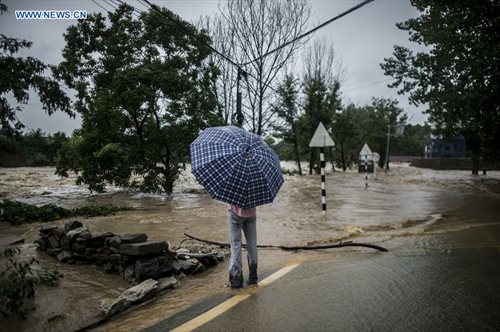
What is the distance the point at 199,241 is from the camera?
25.4 ft

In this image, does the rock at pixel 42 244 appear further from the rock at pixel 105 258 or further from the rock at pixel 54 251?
the rock at pixel 105 258

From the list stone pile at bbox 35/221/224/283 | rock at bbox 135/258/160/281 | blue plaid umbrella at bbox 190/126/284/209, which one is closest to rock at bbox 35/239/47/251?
stone pile at bbox 35/221/224/283

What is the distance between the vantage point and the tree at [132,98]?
1619cm

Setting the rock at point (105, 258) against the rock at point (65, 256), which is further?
the rock at point (65, 256)

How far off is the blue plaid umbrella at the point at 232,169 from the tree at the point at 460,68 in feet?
36.8

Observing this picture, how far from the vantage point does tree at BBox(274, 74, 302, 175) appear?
38.8 m

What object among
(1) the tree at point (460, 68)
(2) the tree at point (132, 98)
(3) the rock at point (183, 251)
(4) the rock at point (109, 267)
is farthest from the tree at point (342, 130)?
(4) the rock at point (109, 267)

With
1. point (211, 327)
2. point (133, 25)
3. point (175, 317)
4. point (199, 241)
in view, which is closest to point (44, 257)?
point (199, 241)

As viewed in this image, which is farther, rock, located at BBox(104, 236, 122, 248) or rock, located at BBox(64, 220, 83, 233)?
rock, located at BBox(64, 220, 83, 233)

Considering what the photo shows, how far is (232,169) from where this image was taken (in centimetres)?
416

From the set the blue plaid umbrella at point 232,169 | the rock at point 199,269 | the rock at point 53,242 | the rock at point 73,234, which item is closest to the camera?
the blue plaid umbrella at point 232,169

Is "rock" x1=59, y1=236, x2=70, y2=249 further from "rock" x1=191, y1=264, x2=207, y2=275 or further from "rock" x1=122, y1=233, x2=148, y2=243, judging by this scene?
"rock" x1=191, y1=264, x2=207, y2=275

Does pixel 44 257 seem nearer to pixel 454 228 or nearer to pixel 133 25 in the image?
pixel 454 228

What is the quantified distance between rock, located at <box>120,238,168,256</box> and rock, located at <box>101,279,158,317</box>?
53cm
